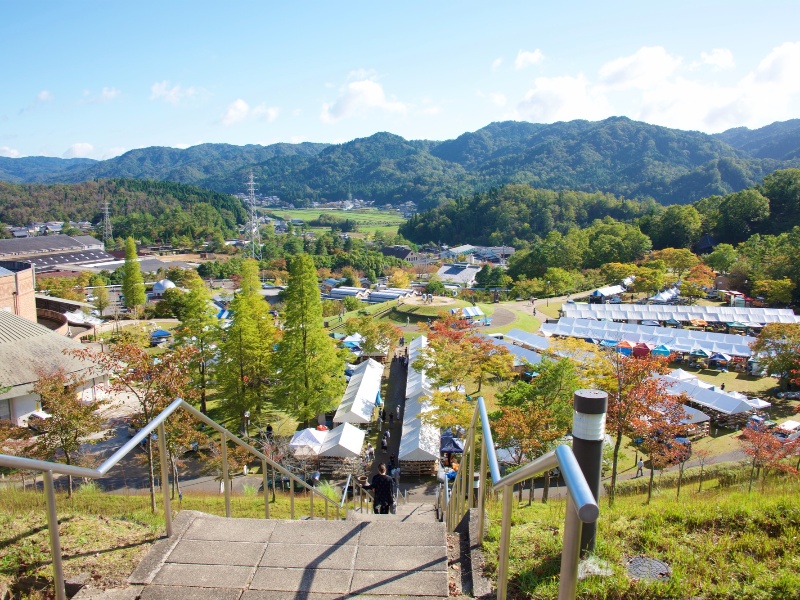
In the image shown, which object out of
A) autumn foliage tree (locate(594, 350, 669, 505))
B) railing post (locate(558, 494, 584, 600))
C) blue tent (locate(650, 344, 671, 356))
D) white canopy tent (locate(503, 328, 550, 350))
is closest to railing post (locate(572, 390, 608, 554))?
railing post (locate(558, 494, 584, 600))

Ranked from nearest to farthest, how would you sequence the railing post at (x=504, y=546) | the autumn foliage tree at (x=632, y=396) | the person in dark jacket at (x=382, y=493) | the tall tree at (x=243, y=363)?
the railing post at (x=504, y=546)
the person in dark jacket at (x=382, y=493)
the autumn foliage tree at (x=632, y=396)
the tall tree at (x=243, y=363)

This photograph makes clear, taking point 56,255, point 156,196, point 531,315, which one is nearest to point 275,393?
point 531,315

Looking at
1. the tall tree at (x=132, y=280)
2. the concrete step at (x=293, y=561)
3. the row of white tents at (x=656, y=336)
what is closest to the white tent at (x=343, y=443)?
the concrete step at (x=293, y=561)

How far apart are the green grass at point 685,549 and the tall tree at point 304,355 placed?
538 inches

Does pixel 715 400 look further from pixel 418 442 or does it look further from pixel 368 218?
pixel 368 218

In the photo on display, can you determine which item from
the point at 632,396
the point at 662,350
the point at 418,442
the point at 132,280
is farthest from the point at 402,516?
the point at 132,280

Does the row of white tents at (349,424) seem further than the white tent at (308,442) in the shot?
Yes

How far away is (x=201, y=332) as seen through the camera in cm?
1789

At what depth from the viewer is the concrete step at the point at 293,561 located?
2.81 m

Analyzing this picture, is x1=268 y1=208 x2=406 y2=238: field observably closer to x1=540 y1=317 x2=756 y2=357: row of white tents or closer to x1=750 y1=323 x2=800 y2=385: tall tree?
x1=540 y1=317 x2=756 y2=357: row of white tents

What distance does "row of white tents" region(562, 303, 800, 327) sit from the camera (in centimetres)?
3176

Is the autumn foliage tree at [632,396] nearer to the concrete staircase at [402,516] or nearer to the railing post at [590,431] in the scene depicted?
the concrete staircase at [402,516]

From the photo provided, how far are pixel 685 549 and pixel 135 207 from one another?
128240 mm

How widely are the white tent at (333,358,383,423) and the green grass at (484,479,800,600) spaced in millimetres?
13645
